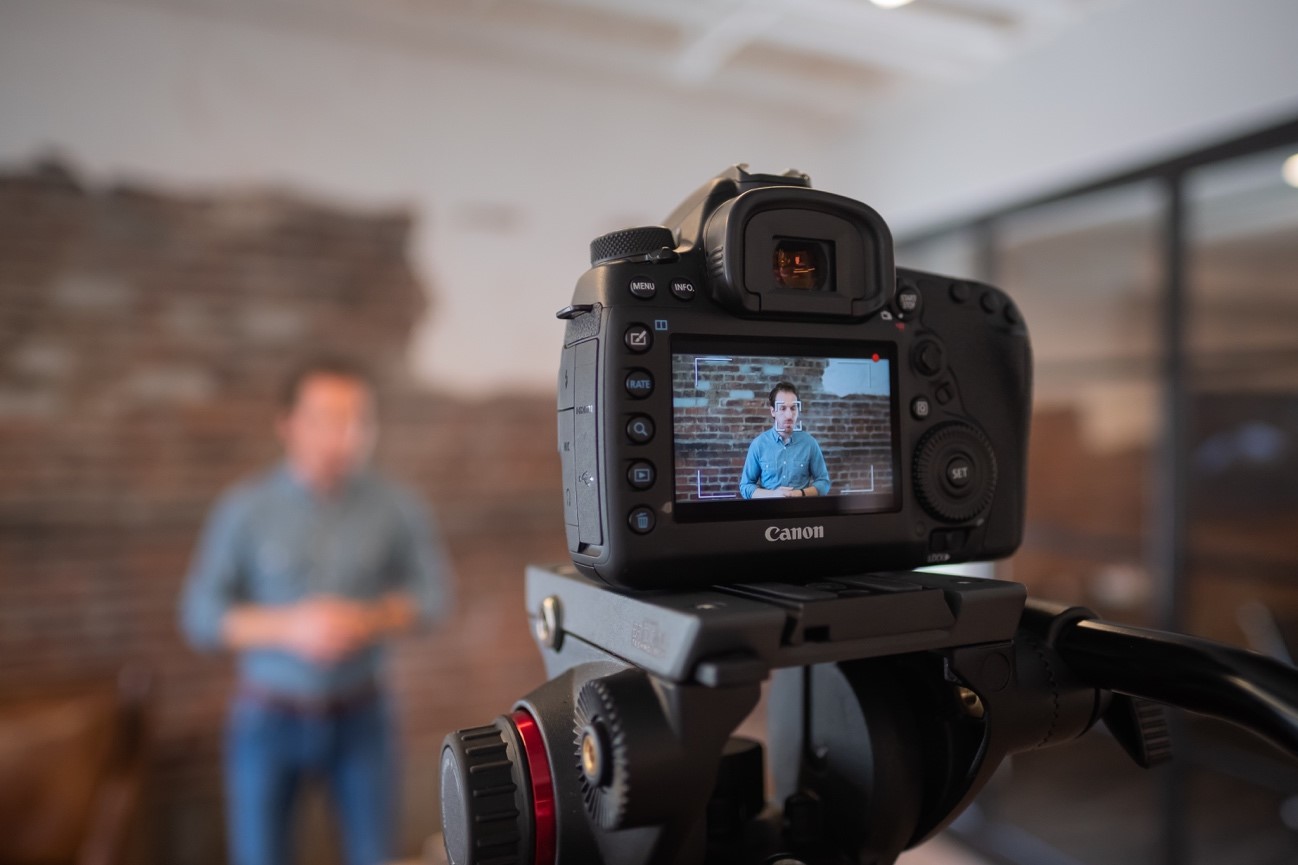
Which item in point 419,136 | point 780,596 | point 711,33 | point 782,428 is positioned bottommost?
point 780,596

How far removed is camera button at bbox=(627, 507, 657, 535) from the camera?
2.06ft

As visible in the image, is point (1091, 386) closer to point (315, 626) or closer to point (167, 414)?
point (315, 626)

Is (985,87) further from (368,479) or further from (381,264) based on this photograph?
(368,479)

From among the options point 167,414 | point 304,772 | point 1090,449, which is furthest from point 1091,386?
point 167,414

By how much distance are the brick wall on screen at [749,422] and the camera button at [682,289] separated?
57 millimetres

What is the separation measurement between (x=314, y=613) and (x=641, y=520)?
1.85m

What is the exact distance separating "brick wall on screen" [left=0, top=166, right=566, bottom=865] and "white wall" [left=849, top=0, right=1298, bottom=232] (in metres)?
2.00

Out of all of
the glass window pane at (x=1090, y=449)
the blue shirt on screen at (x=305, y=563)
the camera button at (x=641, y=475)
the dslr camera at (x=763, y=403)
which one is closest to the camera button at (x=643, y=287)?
the dslr camera at (x=763, y=403)

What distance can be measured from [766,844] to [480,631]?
7.94ft

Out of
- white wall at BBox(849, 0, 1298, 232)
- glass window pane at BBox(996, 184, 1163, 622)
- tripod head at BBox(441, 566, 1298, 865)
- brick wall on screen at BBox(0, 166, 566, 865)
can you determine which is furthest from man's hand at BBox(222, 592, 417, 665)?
white wall at BBox(849, 0, 1298, 232)


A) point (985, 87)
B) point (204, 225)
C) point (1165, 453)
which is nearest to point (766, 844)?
point (1165, 453)

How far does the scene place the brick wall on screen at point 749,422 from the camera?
66 cm

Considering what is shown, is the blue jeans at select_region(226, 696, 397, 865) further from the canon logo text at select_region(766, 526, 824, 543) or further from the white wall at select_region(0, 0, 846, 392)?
the canon logo text at select_region(766, 526, 824, 543)

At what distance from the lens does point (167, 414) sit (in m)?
2.55
